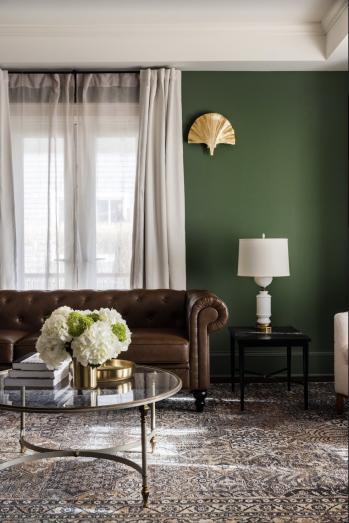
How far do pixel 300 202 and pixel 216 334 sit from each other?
1.39 metres

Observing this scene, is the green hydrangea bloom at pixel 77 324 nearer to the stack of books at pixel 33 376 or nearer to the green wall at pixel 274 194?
the stack of books at pixel 33 376

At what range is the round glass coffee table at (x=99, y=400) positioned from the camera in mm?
2768

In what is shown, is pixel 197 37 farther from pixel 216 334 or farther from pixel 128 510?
pixel 128 510

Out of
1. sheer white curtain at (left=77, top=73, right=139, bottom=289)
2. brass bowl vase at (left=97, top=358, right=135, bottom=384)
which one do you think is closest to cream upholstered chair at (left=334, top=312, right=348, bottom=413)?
brass bowl vase at (left=97, top=358, right=135, bottom=384)

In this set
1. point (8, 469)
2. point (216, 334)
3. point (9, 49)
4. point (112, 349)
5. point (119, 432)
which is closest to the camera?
point (112, 349)

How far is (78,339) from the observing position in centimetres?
300

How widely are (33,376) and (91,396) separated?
0.38 m

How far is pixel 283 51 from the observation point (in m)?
5.25

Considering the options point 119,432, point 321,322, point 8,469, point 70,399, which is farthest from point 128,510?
point 321,322

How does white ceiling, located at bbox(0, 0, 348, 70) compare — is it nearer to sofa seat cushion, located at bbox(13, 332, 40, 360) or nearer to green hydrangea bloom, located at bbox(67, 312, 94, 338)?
sofa seat cushion, located at bbox(13, 332, 40, 360)

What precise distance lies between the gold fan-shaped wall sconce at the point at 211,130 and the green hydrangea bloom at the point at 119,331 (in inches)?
107

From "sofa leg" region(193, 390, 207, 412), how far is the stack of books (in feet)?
4.68

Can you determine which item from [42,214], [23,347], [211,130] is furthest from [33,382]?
[211,130]

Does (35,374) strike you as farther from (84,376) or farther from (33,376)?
(84,376)
